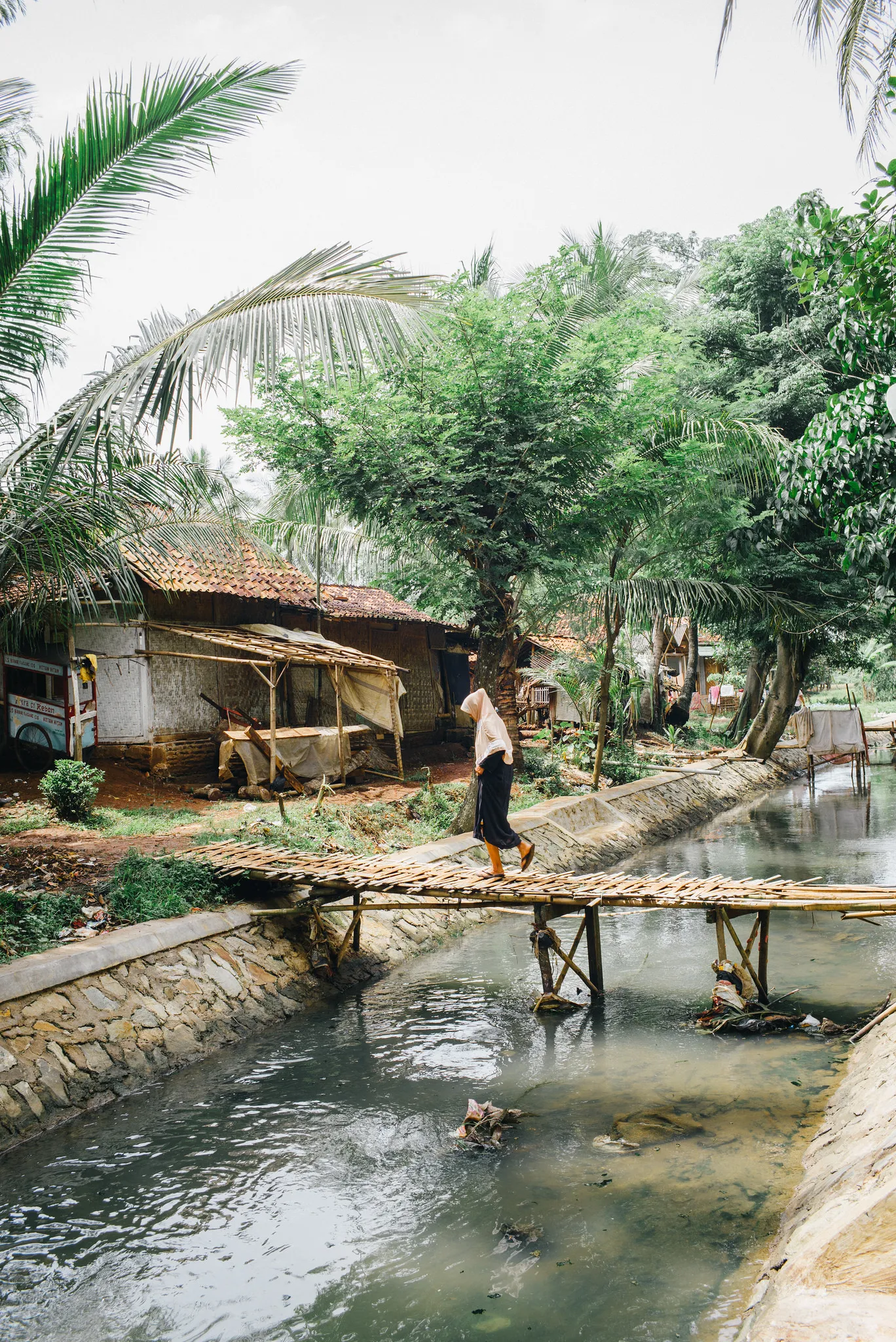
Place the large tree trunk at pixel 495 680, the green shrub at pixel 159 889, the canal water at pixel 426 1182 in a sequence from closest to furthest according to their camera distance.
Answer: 1. the canal water at pixel 426 1182
2. the green shrub at pixel 159 889
3. the large tree trunk at pixel 495 680

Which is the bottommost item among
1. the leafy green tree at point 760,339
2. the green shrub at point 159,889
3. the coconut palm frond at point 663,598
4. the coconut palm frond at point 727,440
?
the green shrub at point 159,889

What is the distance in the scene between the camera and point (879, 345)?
7398 mm

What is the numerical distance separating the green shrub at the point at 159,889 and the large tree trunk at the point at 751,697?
17.0 meters

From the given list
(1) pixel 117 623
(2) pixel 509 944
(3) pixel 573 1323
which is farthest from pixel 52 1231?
(1) pixel 117 623

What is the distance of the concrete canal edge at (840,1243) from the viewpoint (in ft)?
8.64

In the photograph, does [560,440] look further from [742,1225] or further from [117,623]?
[742,1225]

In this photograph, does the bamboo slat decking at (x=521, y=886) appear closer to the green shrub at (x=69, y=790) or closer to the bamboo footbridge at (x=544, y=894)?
the bamboo footbridge at (x=544, y=894)

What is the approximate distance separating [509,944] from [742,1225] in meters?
5.38

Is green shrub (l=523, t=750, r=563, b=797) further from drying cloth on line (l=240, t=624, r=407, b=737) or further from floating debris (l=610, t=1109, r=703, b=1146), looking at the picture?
floating debris (l=610, t=1109, r=703, b=1146)

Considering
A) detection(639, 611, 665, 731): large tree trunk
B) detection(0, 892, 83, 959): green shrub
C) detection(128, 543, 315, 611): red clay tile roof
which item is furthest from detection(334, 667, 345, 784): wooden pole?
detection(639, 611, 665, 731): large tree trunk

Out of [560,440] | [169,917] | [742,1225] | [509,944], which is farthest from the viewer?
[560,440]

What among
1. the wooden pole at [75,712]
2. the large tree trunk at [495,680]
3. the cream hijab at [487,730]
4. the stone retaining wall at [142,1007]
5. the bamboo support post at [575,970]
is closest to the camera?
the stone retaining wall at [142,1007]

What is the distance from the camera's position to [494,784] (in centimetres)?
768

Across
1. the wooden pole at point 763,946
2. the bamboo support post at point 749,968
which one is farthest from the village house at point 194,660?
the wooden pole at point 763,946
